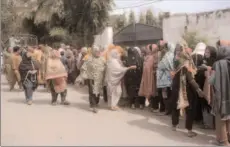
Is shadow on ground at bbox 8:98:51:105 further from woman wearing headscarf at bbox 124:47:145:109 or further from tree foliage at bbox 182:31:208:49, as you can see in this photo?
tree foliage at bbox 182:31:208:49

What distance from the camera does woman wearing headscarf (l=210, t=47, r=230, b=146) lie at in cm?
597

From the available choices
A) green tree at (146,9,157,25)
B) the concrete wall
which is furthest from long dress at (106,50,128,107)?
green tree at (146,9,157,25)

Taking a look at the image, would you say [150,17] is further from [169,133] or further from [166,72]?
[169,133]

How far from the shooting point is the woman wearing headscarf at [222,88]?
19.6 feet

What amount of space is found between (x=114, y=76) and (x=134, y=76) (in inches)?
19.7

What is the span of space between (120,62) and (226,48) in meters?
3.77

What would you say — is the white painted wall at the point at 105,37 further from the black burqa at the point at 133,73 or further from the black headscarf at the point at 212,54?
the black headscarf at the point at 212,54

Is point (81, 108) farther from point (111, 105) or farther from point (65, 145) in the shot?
point (65, 145)

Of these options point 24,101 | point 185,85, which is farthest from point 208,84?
point 24,101

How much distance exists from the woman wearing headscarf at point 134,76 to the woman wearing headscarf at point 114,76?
218 millimetres

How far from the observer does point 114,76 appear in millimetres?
9289

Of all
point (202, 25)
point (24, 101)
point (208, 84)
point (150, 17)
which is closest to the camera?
point (208, 84)

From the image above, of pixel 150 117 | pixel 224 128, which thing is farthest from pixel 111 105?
pixel 224 128

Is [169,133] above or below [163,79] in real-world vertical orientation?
below
